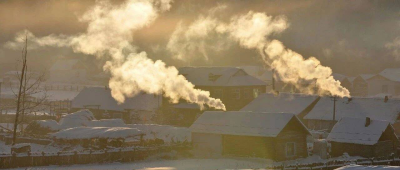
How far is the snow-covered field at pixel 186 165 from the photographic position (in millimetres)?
34562

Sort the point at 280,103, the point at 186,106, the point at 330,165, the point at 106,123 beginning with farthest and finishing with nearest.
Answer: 1. the point at 280,103
2. the point at 186,106
3. the point at 106,123
4. the point at 330,165

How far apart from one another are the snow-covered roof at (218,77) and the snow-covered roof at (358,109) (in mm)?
10365

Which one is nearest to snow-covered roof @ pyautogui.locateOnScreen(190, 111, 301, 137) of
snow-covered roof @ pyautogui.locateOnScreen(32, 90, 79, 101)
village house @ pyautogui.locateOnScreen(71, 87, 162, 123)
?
village house @ pyautogui.locateOnScreen(71, 87, 162, 123)

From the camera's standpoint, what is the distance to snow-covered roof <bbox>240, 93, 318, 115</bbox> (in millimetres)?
65688

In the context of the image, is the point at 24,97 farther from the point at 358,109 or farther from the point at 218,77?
the point at 358,109

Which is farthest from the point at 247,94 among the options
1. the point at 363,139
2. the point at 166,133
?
the point at 363,139

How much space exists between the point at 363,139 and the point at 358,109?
61.6 ft

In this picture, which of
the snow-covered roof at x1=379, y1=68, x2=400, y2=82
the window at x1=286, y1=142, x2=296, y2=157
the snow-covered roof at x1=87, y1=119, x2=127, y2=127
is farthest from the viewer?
the snow-covered roof at x1=379, y1=68, x2=400, y2=82

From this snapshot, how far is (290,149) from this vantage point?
4244cm

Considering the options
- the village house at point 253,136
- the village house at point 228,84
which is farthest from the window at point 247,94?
the village house at point 253,136

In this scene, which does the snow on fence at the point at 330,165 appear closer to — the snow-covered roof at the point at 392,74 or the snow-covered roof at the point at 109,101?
the snow-covered roof at the point at 109,101

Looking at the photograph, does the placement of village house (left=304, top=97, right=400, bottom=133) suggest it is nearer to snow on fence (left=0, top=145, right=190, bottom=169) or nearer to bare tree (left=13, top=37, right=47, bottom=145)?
snow on fence (left=0, top=145, right=190, bottom=169)

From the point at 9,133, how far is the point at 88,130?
960 cm

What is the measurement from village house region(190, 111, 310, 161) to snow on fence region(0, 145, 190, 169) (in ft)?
13.5
